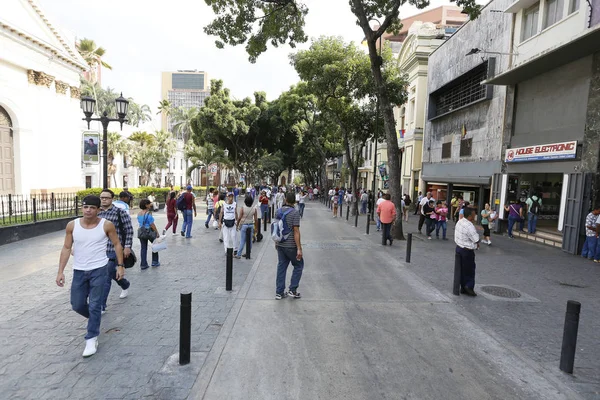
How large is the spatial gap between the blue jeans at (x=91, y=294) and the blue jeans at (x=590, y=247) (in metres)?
12.3

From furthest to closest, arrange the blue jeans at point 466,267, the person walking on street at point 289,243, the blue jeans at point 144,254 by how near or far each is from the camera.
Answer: the blue jeans at point 144,254, the blue jeans at point 466,267, the person walking on street at point 289,243

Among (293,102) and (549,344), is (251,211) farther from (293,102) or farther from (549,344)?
(293,102)

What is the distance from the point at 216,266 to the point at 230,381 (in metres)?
4.95

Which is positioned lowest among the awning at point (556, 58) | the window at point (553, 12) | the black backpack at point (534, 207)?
the black backpack at point (534, 207)

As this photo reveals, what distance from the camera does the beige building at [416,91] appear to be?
2523cm

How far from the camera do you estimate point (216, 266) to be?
8484mm

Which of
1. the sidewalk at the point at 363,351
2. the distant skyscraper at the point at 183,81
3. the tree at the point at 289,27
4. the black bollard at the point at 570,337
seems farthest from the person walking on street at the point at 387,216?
the distant skyscraper at the point at 183,81

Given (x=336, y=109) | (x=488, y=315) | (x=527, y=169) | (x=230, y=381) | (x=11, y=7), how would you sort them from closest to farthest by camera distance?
(x=230, y=381)
(x=488, y=315)
(x=527, y=169)
(x=11, y=7)
(x=336, y=109)

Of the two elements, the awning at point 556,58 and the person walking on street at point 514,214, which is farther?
the person walking on street at point 514,214

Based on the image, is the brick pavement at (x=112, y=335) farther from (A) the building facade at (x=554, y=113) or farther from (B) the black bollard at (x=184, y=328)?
(A) the building facade at (x=554, y=113)

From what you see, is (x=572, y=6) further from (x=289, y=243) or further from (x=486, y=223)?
(x=289, y=243)

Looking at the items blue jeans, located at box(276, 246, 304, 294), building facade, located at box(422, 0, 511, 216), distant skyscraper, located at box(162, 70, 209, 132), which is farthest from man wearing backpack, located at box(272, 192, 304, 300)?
distant skyscraper, located at box(162, 70, 209, 132)

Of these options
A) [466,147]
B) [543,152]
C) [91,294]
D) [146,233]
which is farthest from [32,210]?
[466,147]

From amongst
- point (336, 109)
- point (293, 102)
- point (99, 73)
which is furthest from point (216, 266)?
point (99, 73)
